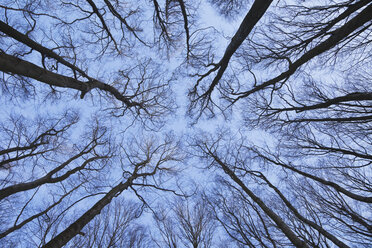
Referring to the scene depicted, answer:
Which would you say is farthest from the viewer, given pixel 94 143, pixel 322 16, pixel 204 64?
pixel 94 143

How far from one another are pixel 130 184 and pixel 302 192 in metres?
6.87

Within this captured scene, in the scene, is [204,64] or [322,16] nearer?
[322,16]

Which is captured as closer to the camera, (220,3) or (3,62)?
(3,62)

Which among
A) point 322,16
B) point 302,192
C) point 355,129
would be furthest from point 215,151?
point 322,16

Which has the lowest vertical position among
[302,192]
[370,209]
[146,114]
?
[370,209]

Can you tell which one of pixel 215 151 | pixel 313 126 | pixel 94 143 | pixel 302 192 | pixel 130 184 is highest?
pixel 94 143

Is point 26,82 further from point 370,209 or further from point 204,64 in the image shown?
point 370,209

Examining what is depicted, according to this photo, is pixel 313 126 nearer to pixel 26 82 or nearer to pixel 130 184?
pixel 130 184

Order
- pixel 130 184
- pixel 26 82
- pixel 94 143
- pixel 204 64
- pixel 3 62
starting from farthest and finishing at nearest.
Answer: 1. pixel 94 143
2. pixel 204 64
3. pixel 130 184
4. pixel 26 82
5. pixel 3 62

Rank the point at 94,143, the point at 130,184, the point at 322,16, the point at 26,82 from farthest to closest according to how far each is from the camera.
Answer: the point at 94,143 < the point at 130,184 < the point at 26,82 < the point at 322,16

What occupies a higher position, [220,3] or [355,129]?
[220,3]

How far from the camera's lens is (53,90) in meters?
5.54

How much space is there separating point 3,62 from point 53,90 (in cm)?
329

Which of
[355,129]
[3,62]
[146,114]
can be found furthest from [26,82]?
[355,129]
